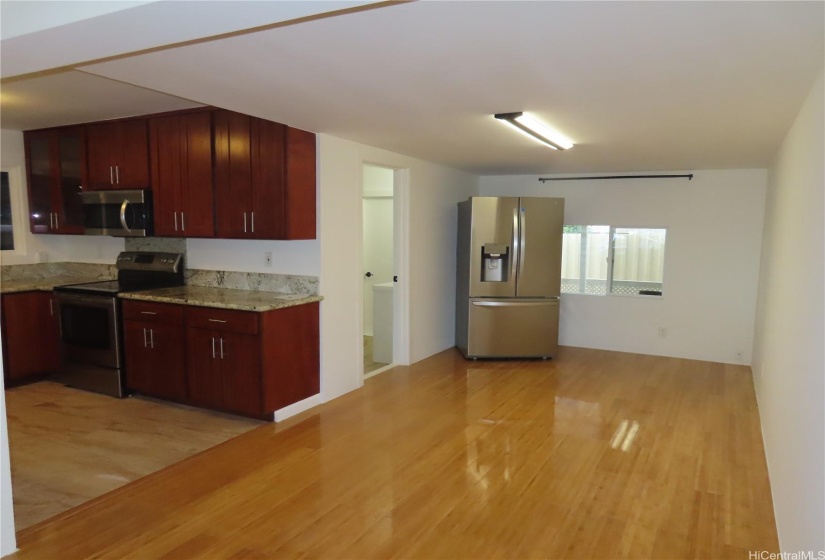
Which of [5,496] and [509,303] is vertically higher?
[509,303]

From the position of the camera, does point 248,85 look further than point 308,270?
No

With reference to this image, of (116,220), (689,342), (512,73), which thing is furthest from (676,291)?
(116,220)

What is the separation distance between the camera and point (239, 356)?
3.84 meters

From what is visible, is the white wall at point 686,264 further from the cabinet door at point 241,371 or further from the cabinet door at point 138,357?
the cabinet door at point 138,357

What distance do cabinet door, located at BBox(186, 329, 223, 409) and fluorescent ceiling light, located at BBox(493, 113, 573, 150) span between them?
2.59 metres

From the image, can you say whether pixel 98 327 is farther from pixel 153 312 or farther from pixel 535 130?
pixel 535 130

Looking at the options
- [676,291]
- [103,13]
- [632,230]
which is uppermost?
[103,13]

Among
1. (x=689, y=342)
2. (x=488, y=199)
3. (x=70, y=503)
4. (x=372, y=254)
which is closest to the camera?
(x=70, y=503)

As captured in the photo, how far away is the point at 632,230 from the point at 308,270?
4085 millimetres

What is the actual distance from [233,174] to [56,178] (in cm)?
217

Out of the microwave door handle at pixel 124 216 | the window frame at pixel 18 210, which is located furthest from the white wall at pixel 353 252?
the window frame at pixel 18 210

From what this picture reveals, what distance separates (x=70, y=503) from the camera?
9.05 feet

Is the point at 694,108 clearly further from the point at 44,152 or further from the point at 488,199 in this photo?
the point at 44,152

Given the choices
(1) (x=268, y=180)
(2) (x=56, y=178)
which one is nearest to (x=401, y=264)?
(1) (x=268, y=180)
